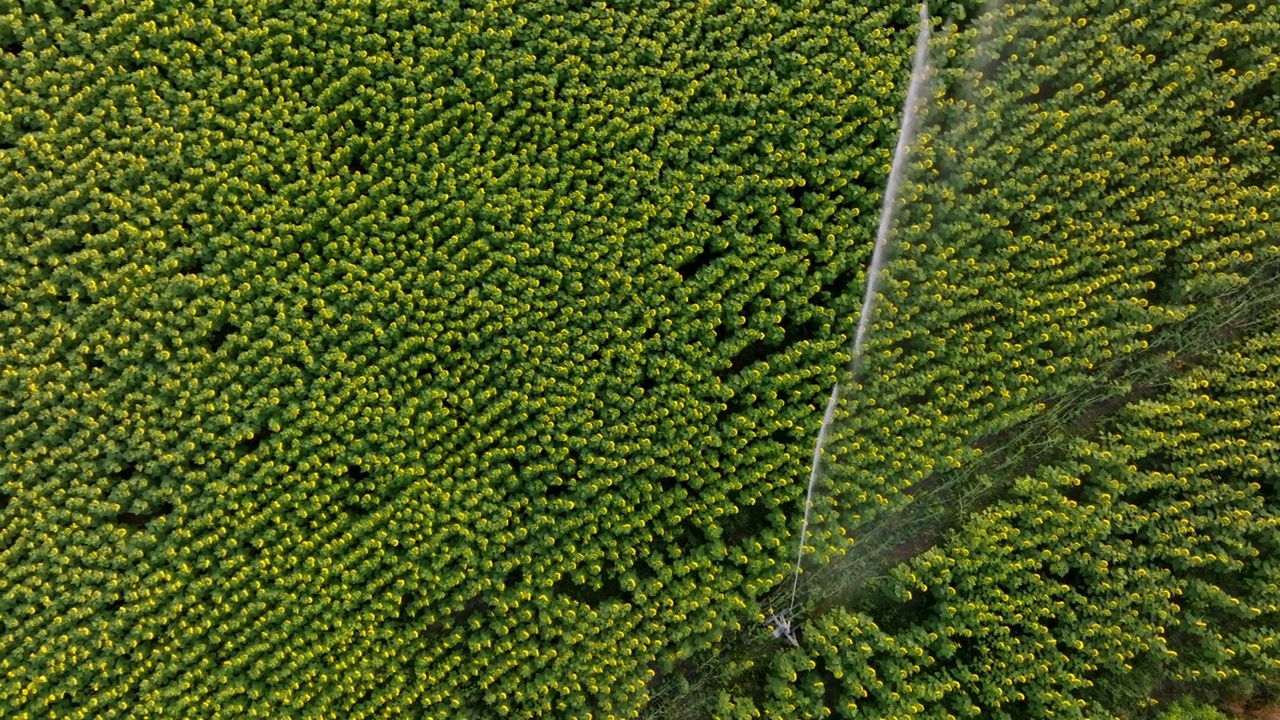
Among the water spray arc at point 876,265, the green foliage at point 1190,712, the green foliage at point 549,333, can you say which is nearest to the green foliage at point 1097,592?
the green foliage at point 549,333

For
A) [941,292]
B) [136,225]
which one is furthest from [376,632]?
[941,292]

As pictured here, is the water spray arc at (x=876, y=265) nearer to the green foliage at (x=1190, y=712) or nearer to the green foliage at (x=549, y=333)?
the green foliage at (x=549, y=333)

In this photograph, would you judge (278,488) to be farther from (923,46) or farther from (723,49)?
(923,46)

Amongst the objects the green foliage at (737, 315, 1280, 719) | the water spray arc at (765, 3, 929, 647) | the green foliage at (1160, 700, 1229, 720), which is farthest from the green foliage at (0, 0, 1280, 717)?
the green foliage at (1160, 700, 1229, 720)

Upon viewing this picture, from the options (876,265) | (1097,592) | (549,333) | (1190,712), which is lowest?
(1190,712)

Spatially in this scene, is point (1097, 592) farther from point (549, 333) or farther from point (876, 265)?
point (549, 333)

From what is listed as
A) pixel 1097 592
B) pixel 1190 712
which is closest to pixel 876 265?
pixel 1097 592

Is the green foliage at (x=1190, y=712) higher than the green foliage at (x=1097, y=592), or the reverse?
the green foliage at (x=1097, y=592)
